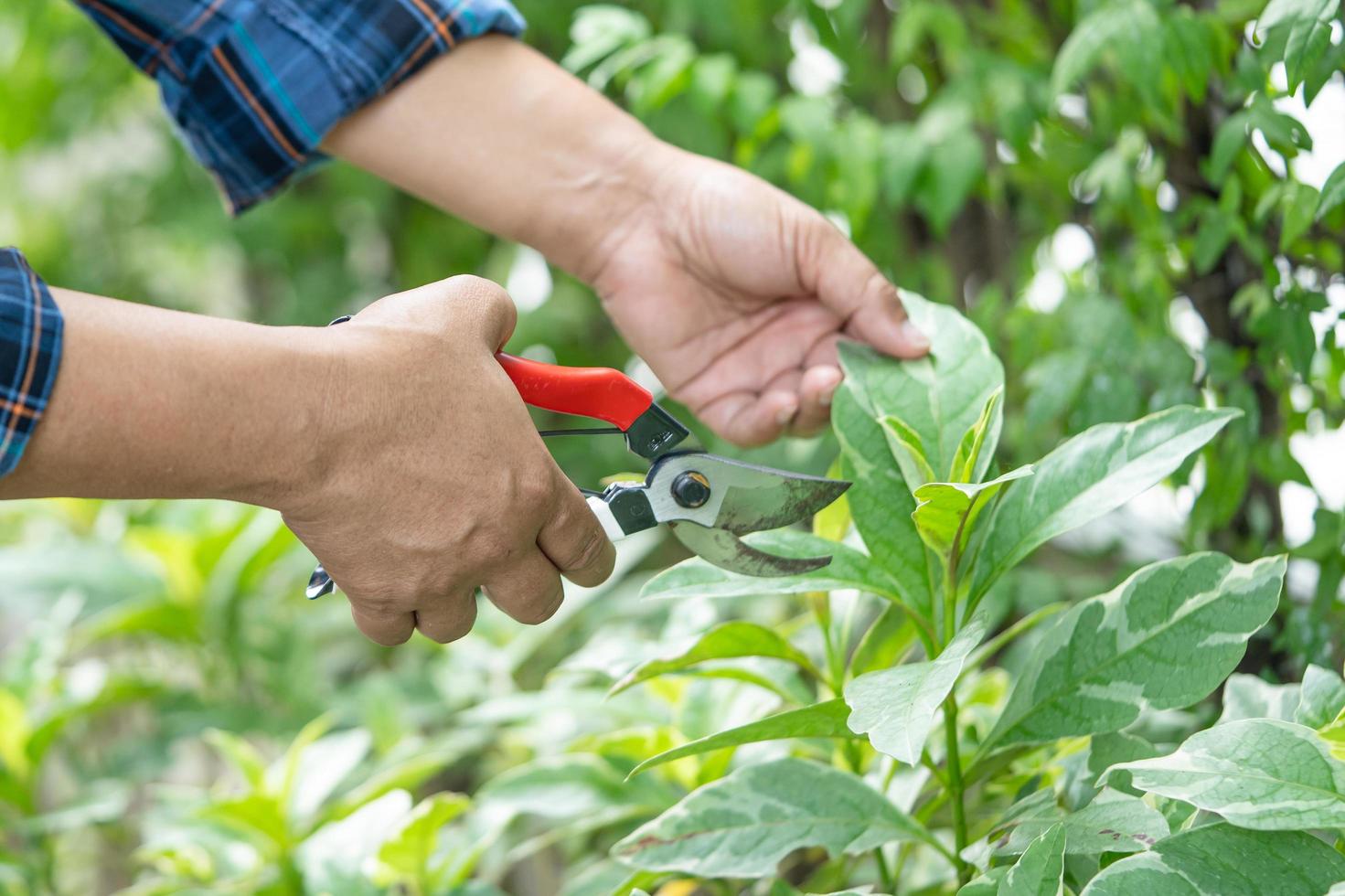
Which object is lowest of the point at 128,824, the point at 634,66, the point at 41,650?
the point at 128,824

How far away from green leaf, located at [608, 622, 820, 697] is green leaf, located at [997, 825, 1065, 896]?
0.29 meters

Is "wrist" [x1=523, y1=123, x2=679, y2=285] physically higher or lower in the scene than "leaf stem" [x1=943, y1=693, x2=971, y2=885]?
higher

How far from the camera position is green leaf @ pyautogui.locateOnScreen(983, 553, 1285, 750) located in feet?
2.35

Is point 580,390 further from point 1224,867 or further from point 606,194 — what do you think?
point 1224,867

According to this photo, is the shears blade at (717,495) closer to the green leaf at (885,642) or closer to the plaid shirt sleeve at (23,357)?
the green leaf at (885,642)

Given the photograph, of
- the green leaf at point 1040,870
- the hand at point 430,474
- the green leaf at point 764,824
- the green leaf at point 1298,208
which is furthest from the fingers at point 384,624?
→ the green leaf at point 1298,208

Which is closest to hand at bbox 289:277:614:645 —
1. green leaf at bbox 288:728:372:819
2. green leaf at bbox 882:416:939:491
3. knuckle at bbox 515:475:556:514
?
knuckle at bbox 515:475:556:514

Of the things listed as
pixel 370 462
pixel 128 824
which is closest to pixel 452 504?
pixel 370 462

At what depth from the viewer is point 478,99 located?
1.19 meters

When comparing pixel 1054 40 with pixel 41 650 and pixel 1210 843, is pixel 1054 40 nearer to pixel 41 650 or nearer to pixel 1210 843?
pixel 1210 843

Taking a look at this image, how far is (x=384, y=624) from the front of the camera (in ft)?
2.70

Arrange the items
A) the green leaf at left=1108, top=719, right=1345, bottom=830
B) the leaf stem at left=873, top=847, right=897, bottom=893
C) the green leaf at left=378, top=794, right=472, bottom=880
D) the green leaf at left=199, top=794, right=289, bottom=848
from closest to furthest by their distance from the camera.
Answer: the green leaf at left=1108, top=719, right=1345, bottom=830 → the leaf stem at left=873, top=847, right=897, bottom=893 → the green leaf at left=378, top=794, right=472, bottom=880 → the green leaf at left=199, top=794, right=289, bottom=848

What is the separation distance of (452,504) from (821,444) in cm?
78

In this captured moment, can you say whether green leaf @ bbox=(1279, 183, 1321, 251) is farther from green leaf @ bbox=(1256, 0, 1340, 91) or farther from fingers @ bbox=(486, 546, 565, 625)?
fingers @ bbox=(486, 546, 565, 625)
